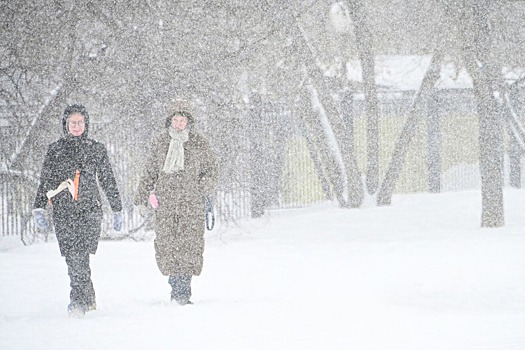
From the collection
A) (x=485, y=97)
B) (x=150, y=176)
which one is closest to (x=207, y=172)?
(x=150, y=176)

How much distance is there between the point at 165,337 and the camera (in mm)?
6160

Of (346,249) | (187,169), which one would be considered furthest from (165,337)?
(346,249)

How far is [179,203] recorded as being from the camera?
7.77 metres

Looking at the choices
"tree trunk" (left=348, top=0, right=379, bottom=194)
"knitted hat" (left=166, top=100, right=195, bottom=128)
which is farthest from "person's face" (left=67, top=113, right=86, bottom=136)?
"tree trunk" (left=348, top=0, right=379, bottom=194)

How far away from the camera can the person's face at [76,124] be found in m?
7.52

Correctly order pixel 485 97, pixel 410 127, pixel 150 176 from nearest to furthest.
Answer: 1. pixel 150 176
2. pixel 485 97
3. pixel 410 127

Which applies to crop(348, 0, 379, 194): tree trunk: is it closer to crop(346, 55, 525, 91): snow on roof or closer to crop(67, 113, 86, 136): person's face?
crop(346, 55, 525, 91): snow on roof

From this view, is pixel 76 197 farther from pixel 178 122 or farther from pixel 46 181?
pixel 178 122

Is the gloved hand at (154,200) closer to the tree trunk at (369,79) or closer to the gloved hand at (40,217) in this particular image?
the gloved hand at (40,217)

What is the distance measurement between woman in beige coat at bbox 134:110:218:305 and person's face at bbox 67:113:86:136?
2.26 ft

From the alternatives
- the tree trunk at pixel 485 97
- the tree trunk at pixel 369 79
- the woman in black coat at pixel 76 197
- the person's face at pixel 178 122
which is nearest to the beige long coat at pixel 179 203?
the person's face at pixel 178 122

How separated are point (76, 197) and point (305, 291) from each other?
2562 millimetres

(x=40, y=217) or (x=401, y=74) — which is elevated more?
(x=401, y=74)

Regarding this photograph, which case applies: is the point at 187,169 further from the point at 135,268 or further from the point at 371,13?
the point at 371,13
